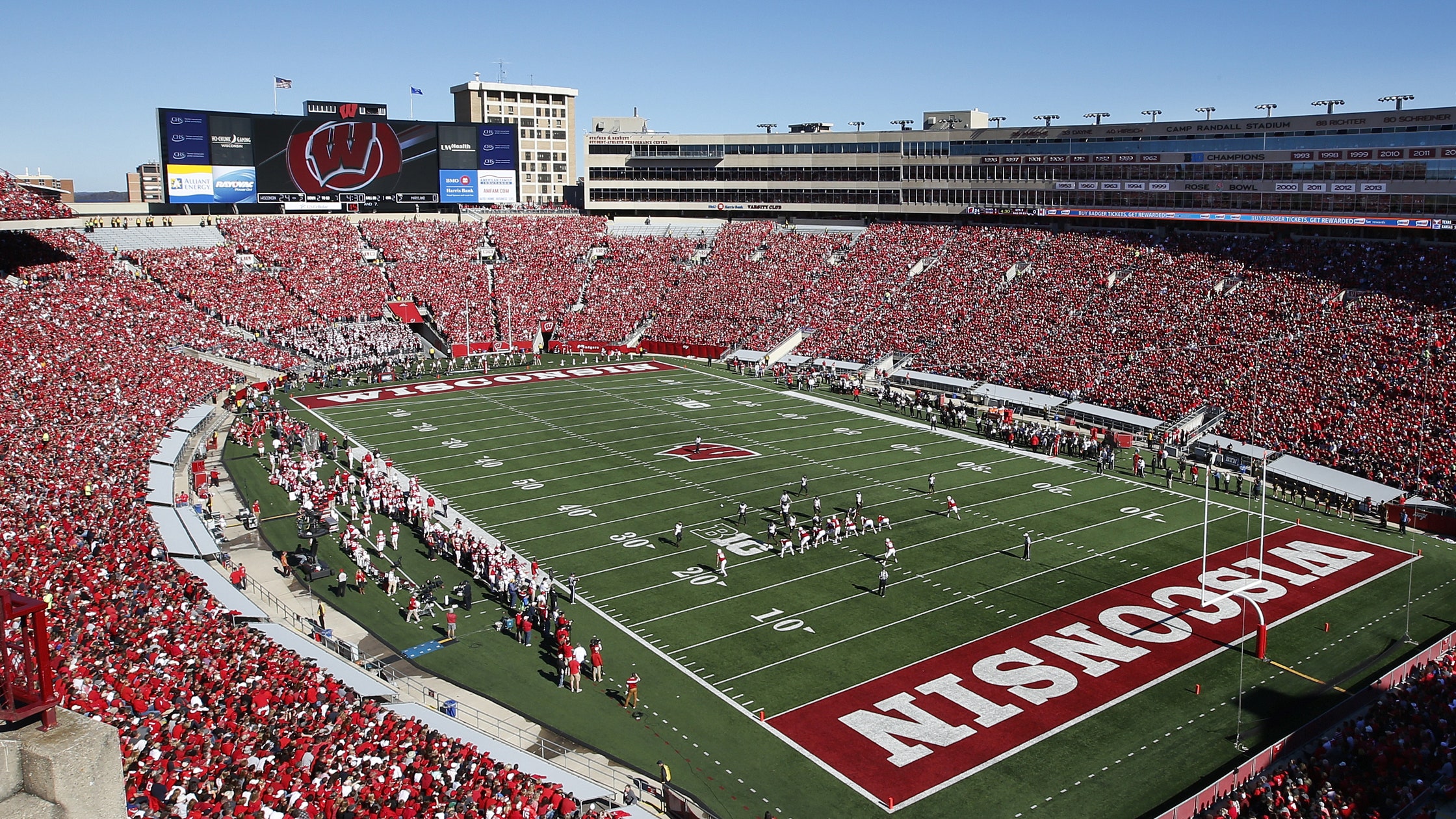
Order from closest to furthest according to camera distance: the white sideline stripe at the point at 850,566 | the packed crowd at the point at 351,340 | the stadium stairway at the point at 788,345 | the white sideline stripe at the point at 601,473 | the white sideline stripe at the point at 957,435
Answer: the white sideline stripe at the point at 850,566, the white sideline stripe at the point at 601,473, the white sideline stripe at the point at 957,435, the packed crowd at the point at 351,340, the stadium stairway at the point at 788,345

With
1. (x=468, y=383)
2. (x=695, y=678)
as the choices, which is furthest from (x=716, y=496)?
(x=468, y=383)

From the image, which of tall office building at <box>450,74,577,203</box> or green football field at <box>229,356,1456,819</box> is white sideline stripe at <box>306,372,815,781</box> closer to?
green football field at <box>229,356,1456,819</box>

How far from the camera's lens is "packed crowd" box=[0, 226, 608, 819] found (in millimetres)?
12953

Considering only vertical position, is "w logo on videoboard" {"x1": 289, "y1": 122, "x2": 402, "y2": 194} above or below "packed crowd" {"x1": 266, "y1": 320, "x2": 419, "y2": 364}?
above

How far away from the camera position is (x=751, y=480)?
117 ft

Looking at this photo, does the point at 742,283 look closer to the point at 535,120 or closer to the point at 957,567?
the point at 957,567

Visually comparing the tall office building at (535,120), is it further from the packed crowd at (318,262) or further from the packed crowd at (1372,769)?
the packed crowd at (1372,769)

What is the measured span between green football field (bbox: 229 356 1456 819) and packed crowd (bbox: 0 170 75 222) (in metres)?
16.7

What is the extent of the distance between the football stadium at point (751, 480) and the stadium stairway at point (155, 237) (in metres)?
0.35

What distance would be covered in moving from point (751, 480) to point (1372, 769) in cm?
2198

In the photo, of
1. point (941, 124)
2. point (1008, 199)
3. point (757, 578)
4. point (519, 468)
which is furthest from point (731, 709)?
point (941, 124)

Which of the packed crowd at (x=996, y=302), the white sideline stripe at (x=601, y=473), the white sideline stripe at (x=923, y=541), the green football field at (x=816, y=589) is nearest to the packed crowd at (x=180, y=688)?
the green football field at (x=816, y=589)

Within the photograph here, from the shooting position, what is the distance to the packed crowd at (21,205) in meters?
46.4

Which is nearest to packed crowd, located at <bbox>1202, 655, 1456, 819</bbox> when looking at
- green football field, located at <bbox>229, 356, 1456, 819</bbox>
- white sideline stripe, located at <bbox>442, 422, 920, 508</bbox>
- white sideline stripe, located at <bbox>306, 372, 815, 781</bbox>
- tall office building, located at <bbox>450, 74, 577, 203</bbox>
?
green football field, located at <bbox>229, 356, 1456, 819</bbox>
